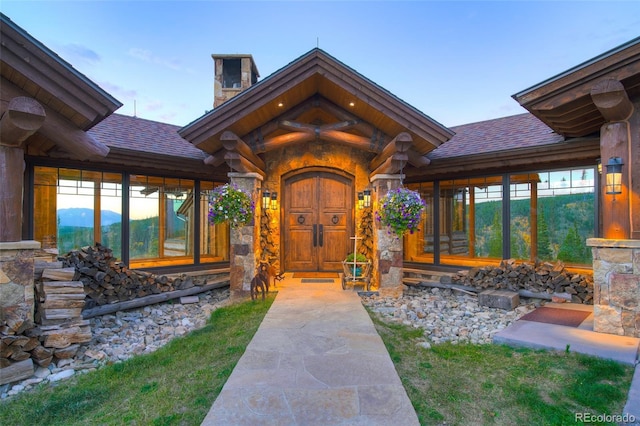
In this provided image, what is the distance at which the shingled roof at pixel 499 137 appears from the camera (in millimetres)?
6363

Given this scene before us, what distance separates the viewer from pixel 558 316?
16.0 feet

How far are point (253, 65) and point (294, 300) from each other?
11.9 metres

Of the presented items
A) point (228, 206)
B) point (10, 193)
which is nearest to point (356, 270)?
point (228, 206)

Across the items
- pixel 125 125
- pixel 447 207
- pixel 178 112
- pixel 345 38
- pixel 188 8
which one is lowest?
pixel 447 207

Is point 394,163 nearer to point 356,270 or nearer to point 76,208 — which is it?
point 356,270

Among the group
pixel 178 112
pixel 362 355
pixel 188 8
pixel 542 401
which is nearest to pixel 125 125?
pixel 188 8

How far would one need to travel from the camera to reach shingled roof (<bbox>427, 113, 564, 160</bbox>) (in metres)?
6.36

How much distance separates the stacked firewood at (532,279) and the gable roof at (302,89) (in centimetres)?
275

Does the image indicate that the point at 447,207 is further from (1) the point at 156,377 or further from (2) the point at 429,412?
(1) the point at 156,377

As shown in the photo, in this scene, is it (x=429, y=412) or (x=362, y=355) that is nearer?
(x=429, y=412)

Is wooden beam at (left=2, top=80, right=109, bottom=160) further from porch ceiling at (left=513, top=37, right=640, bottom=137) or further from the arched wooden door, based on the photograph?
porch ceiling at (left=513, top=37, right=640, bottom=137)

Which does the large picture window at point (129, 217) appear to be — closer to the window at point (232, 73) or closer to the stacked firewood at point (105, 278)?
the stacked firewood at point (105, 278)

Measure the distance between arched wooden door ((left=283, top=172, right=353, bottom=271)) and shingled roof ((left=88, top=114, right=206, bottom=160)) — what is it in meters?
2.25

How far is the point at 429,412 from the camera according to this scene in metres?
2.50
